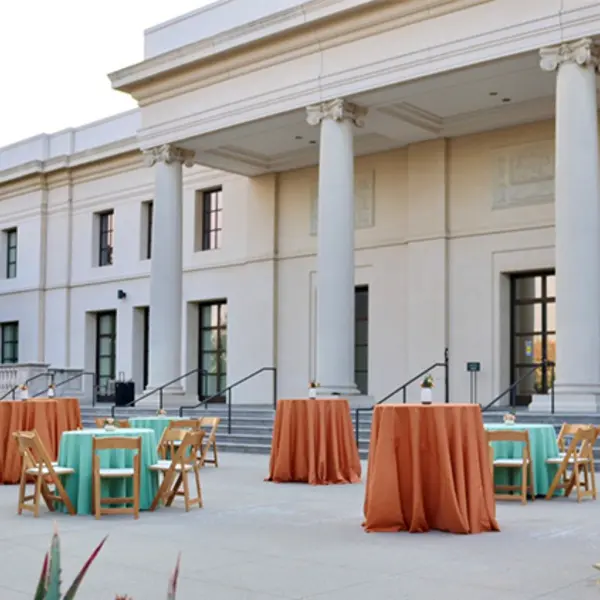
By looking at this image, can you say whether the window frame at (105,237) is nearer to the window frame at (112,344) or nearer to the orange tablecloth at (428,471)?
the window frame at (112,344)

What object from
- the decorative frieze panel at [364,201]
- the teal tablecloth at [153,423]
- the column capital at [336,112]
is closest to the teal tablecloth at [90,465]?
the teal tablecloth at [153,423]

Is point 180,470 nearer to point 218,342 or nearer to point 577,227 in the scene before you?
point 577,227

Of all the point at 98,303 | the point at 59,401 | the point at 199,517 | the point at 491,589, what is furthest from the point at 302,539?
the point at 98,303

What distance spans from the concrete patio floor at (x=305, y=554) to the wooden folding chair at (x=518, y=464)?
20 cm

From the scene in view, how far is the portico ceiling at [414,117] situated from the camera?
16.6 metres

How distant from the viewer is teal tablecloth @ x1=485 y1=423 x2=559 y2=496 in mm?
9852

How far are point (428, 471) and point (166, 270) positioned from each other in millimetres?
13798

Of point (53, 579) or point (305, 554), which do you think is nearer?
point (53, 579)

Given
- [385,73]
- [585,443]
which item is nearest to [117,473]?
[585,443]

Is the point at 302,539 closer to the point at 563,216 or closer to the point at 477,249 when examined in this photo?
the point at 563,216

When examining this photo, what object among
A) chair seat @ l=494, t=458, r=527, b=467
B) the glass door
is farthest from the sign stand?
chair seat @ l=494, t=458, r=527, b=467

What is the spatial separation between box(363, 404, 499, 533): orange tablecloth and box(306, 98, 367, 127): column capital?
10.7 meters

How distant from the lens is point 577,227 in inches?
569

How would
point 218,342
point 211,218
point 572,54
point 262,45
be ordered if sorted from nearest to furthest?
point 572,54 → point 262,45 → point 218,342 → point 211,218
